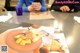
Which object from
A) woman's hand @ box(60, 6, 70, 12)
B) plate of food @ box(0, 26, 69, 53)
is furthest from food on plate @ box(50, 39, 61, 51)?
woman's hand @ box(60, 6, 70, 12)

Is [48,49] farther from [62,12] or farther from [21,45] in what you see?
[62,12]

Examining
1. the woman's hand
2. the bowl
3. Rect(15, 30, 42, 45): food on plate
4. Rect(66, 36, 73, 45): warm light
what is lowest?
Rect(66, 36, 73, 45): warm light

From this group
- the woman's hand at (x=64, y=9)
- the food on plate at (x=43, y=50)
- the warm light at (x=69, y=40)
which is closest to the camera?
the food on plate at (x=43, y=50)

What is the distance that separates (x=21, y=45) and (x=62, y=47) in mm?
202

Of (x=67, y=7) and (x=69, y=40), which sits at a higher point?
(x=67, y=7)

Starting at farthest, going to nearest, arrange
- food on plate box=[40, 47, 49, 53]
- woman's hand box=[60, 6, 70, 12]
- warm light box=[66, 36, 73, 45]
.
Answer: woman's hand box=[60, 6, 70, 12] < warm light box=[66, 36, 73, 45] < food on plate box=[40, 47, 49, 53]

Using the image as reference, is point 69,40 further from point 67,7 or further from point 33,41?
point 67,7

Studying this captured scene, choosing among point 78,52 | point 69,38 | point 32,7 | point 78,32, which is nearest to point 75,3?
point 32,7

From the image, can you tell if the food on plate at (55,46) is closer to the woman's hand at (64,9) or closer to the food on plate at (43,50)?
the food on plate at (43,50)

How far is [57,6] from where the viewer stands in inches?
63.0

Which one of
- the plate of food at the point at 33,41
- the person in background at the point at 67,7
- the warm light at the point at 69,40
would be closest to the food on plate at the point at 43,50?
the plate of food at the point at 33,41

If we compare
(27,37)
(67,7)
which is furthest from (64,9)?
(27,37)

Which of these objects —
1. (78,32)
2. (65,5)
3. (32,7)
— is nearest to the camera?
(78,32)

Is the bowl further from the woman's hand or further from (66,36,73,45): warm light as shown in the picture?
the woman's hand
